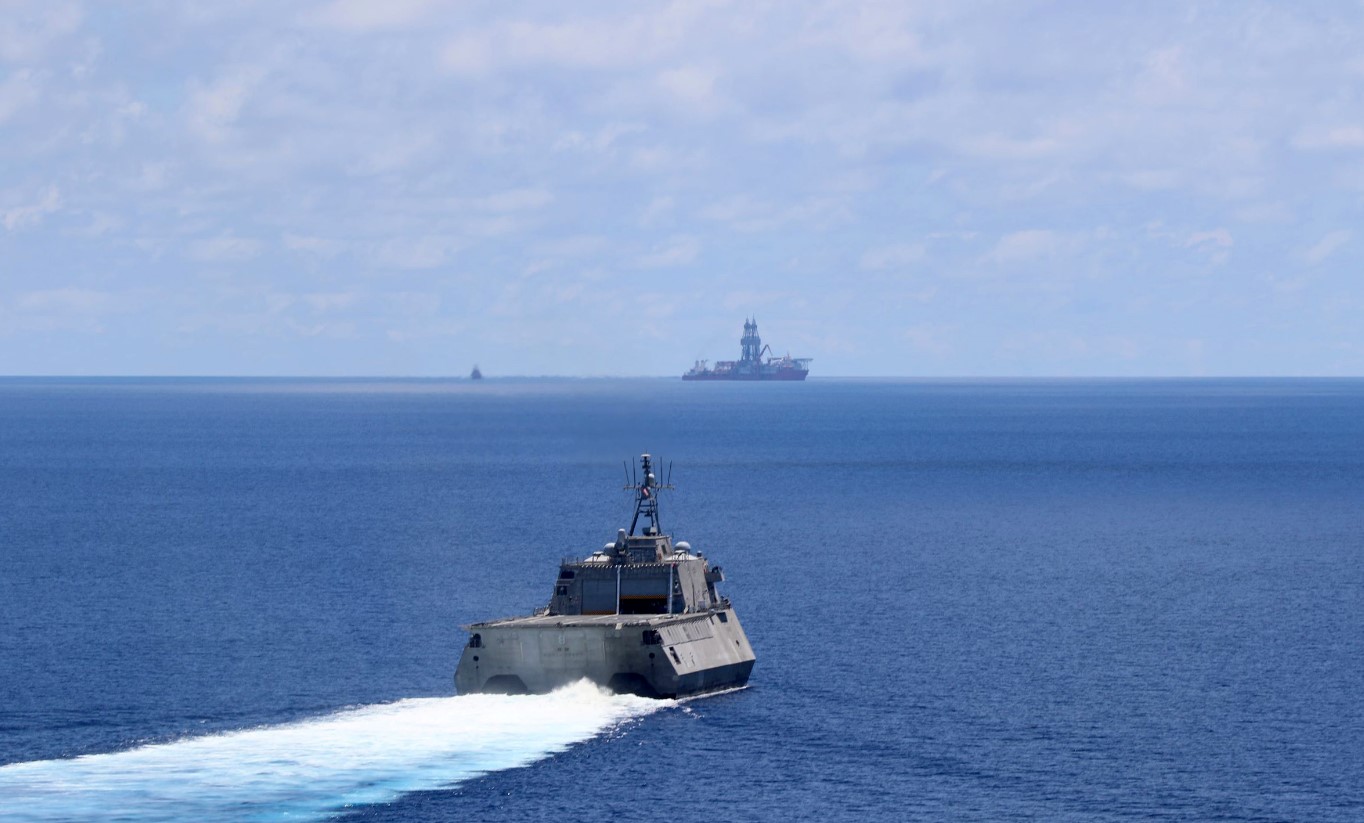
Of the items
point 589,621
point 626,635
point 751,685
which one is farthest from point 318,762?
point 751,685

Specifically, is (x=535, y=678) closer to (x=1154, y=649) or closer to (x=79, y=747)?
(x=79, y=747)

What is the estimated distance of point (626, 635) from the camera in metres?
77.8

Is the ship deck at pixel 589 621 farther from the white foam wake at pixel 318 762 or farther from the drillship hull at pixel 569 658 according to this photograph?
the white foam wake at pixel 318 762

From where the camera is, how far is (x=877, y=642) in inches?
3748

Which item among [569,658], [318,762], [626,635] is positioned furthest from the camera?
[626,635]

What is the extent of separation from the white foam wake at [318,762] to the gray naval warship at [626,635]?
3.12 ft

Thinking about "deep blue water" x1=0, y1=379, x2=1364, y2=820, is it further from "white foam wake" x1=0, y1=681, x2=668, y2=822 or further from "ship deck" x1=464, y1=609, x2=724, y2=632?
"ship deck" x1=464, y1=609, x2=724, y2=632

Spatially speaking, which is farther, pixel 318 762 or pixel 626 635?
pixel 626 635

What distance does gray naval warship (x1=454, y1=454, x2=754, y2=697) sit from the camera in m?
77.6

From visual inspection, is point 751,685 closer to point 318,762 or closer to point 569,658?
point 569,658

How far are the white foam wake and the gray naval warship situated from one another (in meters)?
0.95

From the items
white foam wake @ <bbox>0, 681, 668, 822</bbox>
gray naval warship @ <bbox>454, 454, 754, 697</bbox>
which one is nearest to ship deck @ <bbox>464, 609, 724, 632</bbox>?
gray naval warship @ <bbox>454, 454, 754, 697</bbox>

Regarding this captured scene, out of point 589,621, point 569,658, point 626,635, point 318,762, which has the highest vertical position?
point 589,621

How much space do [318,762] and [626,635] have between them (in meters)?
16.0
